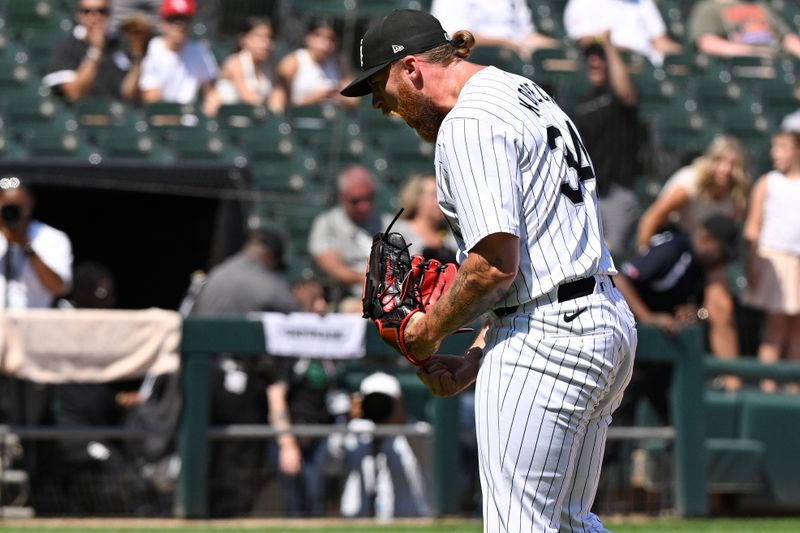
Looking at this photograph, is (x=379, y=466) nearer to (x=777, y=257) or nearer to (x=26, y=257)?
(x=26, y=257)

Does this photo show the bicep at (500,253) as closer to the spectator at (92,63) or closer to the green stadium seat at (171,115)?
the green stadium seat at (171,115)

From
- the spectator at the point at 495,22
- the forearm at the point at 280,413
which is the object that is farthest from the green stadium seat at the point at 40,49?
the forearm at the point at 280,413

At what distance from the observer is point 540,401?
333 cm

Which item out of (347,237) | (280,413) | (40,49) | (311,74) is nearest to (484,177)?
(280,413)

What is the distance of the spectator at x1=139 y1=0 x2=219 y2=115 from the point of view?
1029 centimetres

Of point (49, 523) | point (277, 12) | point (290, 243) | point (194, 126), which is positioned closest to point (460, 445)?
point (49, 523)

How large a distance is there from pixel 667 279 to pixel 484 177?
5.26m

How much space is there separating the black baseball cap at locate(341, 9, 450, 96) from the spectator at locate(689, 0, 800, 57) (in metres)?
9.92

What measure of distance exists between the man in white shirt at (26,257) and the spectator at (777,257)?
4541 mm

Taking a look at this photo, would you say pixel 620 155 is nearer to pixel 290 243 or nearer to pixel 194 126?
pixel 290 243

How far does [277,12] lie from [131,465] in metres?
5.66

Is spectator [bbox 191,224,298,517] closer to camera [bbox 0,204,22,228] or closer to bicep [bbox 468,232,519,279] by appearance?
camera [bbox 0,204,22,228]

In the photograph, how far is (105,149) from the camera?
9844 millimetres

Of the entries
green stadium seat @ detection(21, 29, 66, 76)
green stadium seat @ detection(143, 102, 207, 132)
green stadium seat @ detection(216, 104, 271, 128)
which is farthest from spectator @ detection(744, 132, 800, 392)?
green stadium seat @ detection(21, 29, 66, 76)
